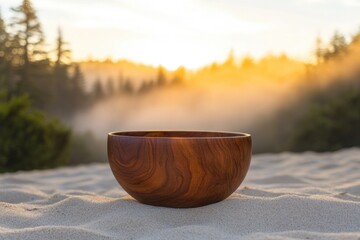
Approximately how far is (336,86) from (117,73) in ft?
13.5

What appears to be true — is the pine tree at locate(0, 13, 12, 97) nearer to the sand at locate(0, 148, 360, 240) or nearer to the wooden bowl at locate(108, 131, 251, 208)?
the sand at locate(0, 148, 360, 240)

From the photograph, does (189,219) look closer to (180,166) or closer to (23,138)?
(180,166)

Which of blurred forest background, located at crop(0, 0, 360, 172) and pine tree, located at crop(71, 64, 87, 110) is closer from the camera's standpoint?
blurred forest background, located at crop(0, 0, 360, 172)

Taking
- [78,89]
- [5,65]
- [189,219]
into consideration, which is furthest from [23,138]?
[78,89]

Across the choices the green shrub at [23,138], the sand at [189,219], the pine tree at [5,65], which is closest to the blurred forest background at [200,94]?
the pine tree at [5,65]

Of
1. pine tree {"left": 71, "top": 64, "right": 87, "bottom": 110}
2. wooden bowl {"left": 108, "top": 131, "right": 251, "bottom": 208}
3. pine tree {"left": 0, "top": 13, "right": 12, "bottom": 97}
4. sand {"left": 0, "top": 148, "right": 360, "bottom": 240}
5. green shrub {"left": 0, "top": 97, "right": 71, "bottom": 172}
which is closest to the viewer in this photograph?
sand {"left": 0, "top": 148, "right": 360, "bottom": 240}

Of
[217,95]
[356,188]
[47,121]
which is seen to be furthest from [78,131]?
[356,188]

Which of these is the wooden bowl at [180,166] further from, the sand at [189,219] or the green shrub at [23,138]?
the green shrub at [23,138]

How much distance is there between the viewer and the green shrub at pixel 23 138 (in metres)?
4.37

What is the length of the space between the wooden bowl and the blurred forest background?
16.6 feet

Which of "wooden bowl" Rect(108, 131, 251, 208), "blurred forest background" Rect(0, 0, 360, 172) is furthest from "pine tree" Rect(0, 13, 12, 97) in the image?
"wooden bowl" Rect(108, 131, 251, 208)

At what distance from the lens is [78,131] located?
9.09 metres

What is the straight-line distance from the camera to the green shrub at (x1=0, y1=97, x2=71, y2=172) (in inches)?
172

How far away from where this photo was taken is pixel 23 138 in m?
4.48
